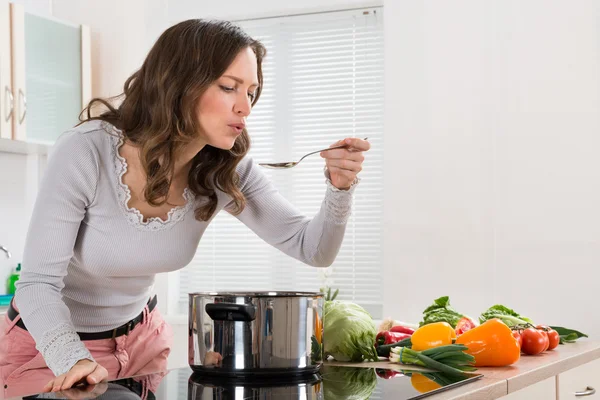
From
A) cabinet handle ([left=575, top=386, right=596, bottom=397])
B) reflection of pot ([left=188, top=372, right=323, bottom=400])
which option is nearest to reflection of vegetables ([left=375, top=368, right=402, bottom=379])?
reflection of pot ([left=188, top=372, right=323, bottom=400])

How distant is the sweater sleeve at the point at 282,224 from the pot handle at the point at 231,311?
1.84 feet

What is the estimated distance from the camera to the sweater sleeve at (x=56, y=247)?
135cm

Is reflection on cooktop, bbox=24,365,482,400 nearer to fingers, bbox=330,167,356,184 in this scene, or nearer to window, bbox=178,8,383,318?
fingers, bbox=330,167,356,184

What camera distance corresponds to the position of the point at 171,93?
63.2 inches

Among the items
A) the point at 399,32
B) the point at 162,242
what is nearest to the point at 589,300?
the point at 399,32

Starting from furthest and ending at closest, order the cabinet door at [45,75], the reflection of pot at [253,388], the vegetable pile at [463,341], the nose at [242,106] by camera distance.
→ the cabinet door at [45,75] < the nose at [242,106] < the vegetable pile at [463,341] < the reflection of pot at [253,388]

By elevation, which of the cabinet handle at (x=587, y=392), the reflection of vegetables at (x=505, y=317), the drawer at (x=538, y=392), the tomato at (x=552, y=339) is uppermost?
the reflection of vegetables at (x=505, y=317)

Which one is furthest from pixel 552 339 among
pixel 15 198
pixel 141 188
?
pixel 15 198

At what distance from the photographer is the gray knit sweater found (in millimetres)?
Result: 1423

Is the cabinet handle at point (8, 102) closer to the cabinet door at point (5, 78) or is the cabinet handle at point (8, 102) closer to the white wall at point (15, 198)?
the cabinet door at point (5, 78)

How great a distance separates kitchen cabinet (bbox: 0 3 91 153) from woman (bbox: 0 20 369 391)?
1.88 m

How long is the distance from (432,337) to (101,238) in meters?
0.68

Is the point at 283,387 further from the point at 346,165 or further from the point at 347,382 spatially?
the point at 346,165

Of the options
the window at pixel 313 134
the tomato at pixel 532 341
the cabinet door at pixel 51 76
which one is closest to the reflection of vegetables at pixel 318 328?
the tomato at pixel 532 341
